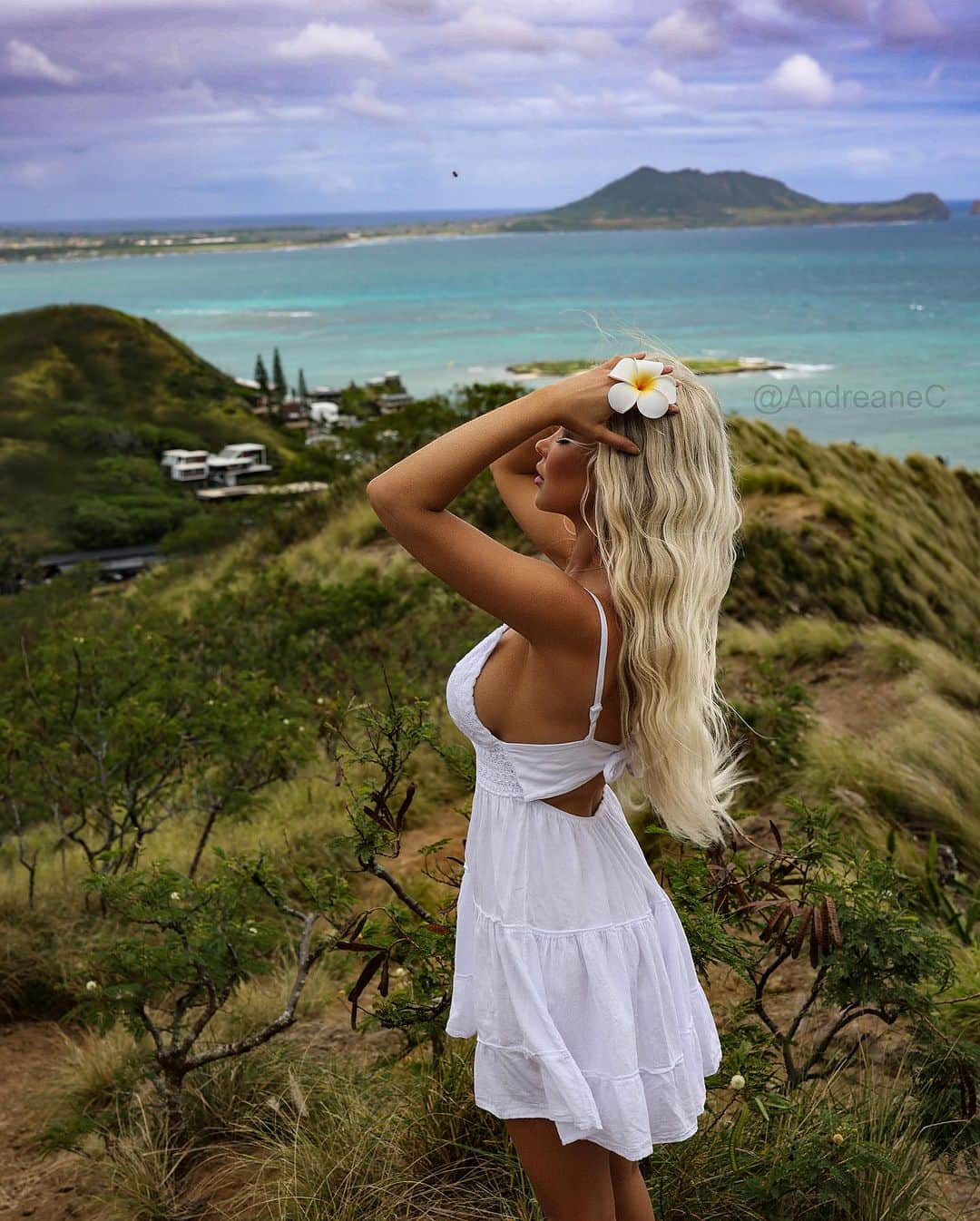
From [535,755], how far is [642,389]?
0.57m

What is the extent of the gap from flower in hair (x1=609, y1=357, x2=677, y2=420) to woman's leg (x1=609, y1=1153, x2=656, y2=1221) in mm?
1204

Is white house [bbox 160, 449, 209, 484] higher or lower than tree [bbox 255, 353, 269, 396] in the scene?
lower

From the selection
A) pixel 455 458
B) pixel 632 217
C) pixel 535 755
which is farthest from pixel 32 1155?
pixel 632 217

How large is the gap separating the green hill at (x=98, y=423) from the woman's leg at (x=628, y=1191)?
35.0 meters

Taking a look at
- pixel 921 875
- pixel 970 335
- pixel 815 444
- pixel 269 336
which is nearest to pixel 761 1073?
pixel 921 875

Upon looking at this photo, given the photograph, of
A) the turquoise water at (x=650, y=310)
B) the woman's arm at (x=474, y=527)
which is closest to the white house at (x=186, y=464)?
the turquoise water at (x=650, y=310)

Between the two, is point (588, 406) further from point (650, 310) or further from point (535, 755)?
point (650, 310)

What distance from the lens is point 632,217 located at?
9431 cm

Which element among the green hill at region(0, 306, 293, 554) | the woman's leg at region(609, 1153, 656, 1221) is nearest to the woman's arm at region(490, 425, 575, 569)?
the woman's leg at region(609, 1153, 656, 1221)

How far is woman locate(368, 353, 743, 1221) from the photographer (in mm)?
1643

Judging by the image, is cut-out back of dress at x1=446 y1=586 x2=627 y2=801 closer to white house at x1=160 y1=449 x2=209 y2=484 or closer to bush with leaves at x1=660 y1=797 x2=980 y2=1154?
bush with leaves at x1=660 y1=797 x2=980 y2=1154

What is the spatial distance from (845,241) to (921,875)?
444 feet

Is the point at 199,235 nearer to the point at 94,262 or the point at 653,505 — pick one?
the point at 94,262

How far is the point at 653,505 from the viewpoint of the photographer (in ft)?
5.42
